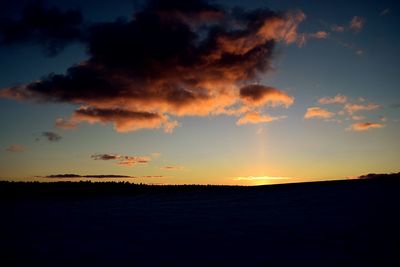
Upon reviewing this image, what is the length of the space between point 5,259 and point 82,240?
1469 millimetres

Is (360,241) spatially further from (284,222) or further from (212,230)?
(212,230)

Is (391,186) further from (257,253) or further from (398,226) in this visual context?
(257,253)

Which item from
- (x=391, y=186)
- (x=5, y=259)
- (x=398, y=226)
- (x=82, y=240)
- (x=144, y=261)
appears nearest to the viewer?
(x=144, y=261)

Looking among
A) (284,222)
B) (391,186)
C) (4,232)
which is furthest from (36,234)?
(391,186)

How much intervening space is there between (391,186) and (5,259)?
10.3 m

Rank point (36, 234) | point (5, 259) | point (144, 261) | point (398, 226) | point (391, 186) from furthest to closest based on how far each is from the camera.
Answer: point (391, 186), point (36, 234), point (398, 226), point (5, 259), point (144, 261)

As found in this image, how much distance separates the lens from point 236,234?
6543 millimetres

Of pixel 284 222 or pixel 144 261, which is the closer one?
pixel 144 261

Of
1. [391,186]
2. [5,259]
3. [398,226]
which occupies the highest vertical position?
[391,186]

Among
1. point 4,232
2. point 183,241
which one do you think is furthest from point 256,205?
point 4,232

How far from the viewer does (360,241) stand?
5613 millimetres

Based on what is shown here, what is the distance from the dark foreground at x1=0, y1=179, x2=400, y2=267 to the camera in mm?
5250

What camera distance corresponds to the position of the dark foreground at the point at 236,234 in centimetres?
525

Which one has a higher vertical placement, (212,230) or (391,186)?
(391,186)
